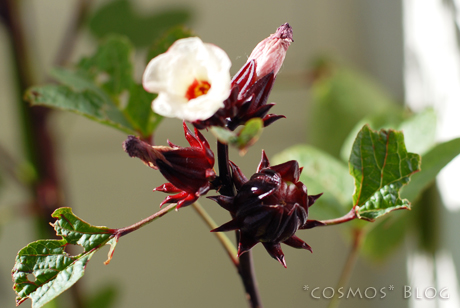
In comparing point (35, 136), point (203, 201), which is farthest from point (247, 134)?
point (203, 201)

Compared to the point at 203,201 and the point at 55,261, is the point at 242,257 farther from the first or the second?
the point at 203,201

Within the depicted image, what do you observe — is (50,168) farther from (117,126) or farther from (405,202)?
(405,202)

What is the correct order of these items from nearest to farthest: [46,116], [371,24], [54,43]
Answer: [46,116], [371,24], [54,43]

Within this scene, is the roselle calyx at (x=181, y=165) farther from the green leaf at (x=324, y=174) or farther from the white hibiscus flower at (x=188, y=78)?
the green leaf at (x=324, y=174)

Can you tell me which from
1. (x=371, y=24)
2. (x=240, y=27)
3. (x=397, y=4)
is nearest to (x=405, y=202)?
(x=397, y=4)

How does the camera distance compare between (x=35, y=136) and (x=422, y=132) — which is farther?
(x=35, y=136)

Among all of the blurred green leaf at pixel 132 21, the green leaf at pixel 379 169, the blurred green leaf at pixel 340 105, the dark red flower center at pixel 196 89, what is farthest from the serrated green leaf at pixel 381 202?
the blurred green leaf at pixel 132 21
